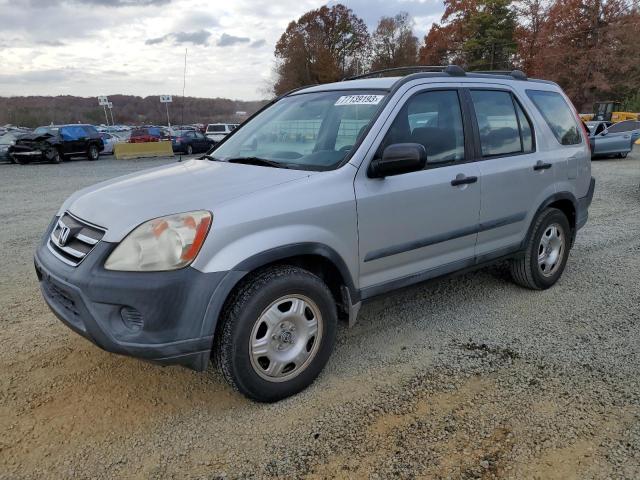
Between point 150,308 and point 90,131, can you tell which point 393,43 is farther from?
point 150,308

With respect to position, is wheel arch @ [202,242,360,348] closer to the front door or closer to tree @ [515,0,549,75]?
the front door

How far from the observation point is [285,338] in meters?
2.76

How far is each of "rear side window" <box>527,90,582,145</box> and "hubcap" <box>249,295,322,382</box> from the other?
2.87 m

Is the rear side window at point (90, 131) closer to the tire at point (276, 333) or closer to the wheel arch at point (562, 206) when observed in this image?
the wheel arch at point (562, 206)

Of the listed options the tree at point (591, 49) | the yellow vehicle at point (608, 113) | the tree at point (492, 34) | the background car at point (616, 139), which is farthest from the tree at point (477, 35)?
the background car at point (616, 139)

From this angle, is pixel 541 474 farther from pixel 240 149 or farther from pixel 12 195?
pixel 12 195

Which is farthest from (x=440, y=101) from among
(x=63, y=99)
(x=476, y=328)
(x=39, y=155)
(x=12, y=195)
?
(x=63, y=99)

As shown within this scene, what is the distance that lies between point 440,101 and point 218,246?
79.2 inches

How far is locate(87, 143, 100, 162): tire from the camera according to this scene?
22203mm

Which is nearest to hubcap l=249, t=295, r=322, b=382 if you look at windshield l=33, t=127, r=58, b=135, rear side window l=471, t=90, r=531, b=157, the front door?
the front door

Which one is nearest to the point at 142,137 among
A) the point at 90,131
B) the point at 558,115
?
the point at 90,131

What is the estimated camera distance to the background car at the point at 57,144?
1970 cm

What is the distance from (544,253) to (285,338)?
284cm

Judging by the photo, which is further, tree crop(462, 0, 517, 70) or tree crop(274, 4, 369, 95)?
tree crop(274, 4, 369, 95)
